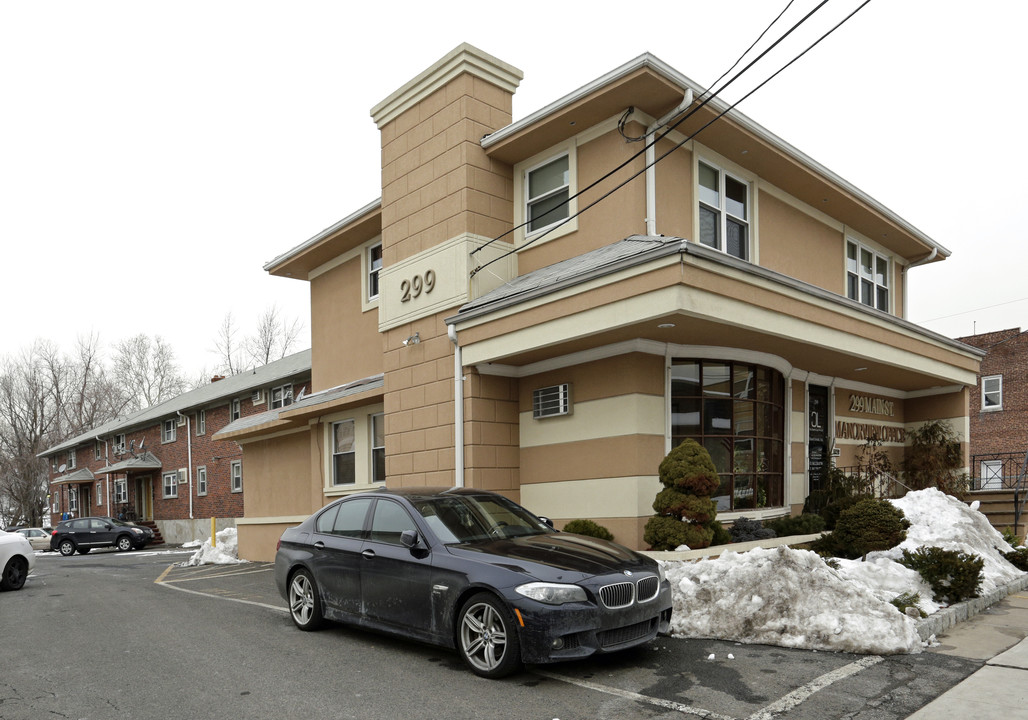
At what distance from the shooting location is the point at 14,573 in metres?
14.8

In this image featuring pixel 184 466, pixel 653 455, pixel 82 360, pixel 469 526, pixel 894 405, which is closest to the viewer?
pixel 469 526

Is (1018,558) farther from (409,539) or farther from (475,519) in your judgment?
(409,539)

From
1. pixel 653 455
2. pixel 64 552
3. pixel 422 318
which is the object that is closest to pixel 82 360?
pixel 64 552

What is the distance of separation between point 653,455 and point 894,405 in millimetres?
8656

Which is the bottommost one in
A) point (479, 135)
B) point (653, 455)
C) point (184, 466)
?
point (184, 466)

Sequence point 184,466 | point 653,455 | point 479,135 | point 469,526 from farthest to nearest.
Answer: point 184,466 → point 479,135 → point 653,455 → point 469,526

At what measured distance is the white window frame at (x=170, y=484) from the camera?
3688cm

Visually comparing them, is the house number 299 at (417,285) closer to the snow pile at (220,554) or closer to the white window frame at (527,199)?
the white window frame at (527,199)

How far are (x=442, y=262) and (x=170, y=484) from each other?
30.1m

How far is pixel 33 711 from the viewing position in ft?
19.2

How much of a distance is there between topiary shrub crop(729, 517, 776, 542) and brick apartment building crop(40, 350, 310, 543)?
62.2 feet

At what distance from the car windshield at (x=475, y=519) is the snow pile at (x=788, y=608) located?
1.70 metres

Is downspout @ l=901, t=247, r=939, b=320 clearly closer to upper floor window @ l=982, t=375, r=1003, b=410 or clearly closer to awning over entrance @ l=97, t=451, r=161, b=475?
upper floor window @ l=982, t=375, r=1003, b=410

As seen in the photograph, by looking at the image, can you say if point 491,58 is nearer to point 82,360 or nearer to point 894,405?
point 894,405
